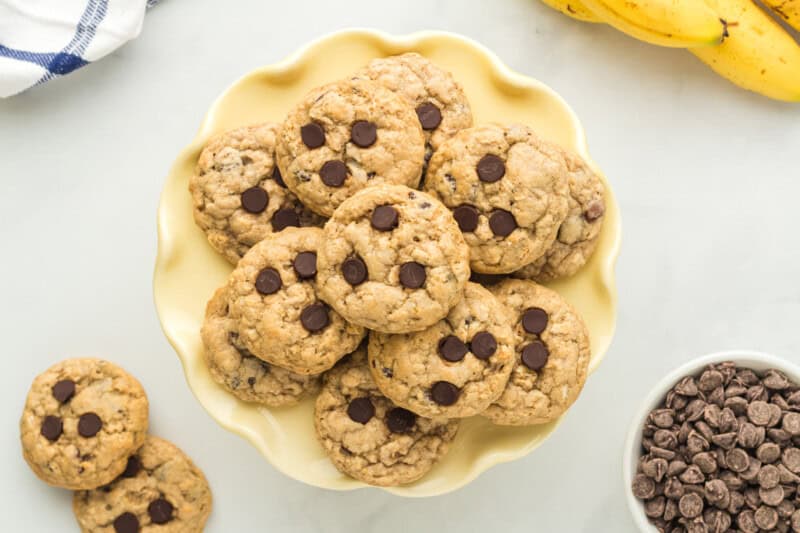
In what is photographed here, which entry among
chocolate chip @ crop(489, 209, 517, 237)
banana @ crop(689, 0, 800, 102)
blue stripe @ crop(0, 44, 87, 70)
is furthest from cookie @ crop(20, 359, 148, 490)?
banana @ crop(689, 0, 800, 102)

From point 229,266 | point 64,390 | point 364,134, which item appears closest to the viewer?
point 364,134

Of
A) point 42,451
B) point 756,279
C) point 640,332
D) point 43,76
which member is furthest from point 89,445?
point 756,279

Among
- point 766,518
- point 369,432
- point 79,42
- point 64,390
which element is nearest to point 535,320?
point 369,432

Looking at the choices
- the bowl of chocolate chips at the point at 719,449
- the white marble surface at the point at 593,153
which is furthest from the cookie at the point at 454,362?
the white marble surface at the point at 593,153

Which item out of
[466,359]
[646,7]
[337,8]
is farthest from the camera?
[337,8]

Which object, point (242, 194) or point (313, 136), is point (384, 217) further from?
point (242, 194)

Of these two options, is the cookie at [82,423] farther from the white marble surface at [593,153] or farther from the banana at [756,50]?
the banana at [756,50]

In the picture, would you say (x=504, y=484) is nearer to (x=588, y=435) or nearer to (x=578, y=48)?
(x=588, y=435)
